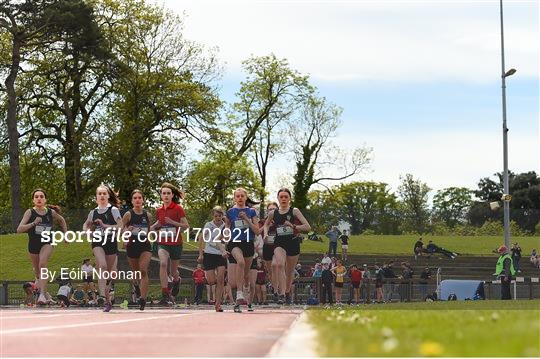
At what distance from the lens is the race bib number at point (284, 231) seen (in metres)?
21.2

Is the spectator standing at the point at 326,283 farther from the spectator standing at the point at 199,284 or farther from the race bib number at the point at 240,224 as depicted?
the race bib number at the point at 240,224

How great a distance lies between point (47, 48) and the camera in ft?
212

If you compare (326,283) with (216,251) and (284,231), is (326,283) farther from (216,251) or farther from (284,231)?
(216,251)

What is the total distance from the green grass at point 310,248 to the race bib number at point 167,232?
28.9 m

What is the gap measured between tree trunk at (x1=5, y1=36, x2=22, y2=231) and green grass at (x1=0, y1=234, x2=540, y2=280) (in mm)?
2441

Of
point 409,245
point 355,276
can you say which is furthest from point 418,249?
point 355,276

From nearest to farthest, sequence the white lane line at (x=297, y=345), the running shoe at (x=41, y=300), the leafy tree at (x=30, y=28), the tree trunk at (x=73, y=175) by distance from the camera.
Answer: the white lane line at (x=297, y=345) → the running shoe at (x=41, y=300) → the leafy tree at (x=30, y=28) → the tree trunk at (x=73, y=175)

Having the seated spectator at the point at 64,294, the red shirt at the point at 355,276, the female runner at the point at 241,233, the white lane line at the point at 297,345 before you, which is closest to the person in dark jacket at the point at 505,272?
the red shirt at the point at 355,276

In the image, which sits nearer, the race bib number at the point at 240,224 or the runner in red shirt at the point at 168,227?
the race bib number at the point at 240,224

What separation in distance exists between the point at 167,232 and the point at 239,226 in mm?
1432

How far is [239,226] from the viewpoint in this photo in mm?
19594

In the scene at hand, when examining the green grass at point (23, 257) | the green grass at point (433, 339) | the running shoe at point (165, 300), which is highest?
the green grass at point (23, 257)

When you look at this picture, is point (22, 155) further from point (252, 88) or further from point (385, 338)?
point (385, 338)

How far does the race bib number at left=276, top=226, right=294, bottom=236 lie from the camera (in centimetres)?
2116
